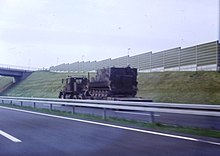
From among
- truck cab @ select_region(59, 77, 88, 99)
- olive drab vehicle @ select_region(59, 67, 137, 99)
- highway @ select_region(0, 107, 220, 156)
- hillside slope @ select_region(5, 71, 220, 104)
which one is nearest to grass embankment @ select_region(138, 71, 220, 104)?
hillside slope @ select_region(5, 71, 220, 104)

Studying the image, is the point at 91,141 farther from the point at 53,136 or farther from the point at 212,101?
the point at 212,101

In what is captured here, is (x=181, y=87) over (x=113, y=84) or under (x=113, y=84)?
under

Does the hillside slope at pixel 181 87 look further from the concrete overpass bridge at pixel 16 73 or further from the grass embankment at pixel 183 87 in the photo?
the concrete overpass bridge at pixel 16 73

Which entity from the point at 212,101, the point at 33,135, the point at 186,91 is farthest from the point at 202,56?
the point at 33,135

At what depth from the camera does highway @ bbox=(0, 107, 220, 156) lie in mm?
10078

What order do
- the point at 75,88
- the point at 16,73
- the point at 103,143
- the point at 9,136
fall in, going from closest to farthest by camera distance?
the point at 103,143 < the point at 9,136 < the point at 75,88 < the point at 16,73

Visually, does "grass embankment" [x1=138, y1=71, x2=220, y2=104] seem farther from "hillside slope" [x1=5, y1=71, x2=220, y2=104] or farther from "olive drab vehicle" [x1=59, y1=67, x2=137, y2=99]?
"olive drab vehicle" [x1=59, y1=67, x2=137, y2=99]

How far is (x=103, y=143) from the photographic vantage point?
11602 mm

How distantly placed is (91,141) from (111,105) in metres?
8.56

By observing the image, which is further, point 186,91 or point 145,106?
point 186,91

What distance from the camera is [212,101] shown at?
35.0 metres

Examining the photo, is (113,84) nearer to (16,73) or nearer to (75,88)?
(75,88)

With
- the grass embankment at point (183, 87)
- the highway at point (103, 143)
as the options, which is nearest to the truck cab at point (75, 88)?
the grass embankment at point (183, 87)

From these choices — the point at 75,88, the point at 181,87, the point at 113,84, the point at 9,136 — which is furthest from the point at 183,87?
the point at 9,136
